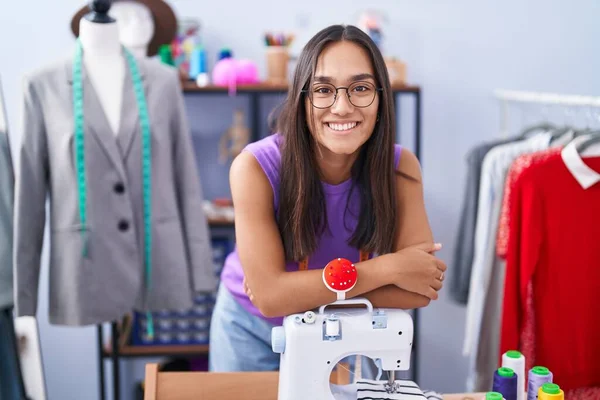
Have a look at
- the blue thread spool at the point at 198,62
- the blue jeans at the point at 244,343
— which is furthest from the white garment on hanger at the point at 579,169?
the blue thread spool at the point at 198,62

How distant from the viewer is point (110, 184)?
213 centimetres

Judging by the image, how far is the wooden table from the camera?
1.44 metres

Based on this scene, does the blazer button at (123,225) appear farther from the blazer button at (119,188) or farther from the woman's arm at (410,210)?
the woman's arm at (410,210)

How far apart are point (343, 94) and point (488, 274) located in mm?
1245

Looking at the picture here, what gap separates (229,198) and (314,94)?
64.1 inches

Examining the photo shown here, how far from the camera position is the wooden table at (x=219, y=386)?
4.74 feet

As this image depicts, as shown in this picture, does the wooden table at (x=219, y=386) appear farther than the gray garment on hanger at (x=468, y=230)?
No

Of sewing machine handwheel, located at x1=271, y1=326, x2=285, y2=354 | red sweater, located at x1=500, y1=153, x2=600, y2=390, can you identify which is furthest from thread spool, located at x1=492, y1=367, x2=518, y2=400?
red sweater, located at x1=500, y1=153, x2=600, y2=390

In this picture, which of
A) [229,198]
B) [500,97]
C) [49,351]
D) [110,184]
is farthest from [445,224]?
[49,351]

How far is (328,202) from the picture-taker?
1.54 metres

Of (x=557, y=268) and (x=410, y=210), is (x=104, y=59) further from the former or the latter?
(x=557, y=268)

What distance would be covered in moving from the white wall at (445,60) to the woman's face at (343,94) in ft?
5.30

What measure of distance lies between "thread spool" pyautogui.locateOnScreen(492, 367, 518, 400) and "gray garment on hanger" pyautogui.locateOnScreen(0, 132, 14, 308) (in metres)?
1.46

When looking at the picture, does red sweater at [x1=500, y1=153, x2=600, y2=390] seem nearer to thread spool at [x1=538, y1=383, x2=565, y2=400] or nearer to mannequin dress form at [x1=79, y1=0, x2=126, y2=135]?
thread spool at [x1=538, y1=383, x2=565, y2=400]
